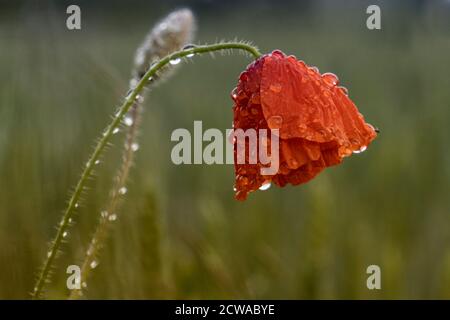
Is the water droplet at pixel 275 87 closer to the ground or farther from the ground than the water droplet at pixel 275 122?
farther from the ground

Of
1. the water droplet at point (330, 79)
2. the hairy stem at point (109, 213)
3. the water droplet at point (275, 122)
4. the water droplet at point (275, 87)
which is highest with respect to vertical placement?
the water droplet at point (330, 79)

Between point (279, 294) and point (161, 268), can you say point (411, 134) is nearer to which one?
point (279, 294)

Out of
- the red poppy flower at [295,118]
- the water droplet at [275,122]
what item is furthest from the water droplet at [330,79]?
the water droplet at [275,122]

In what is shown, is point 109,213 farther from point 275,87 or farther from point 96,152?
point 275,87

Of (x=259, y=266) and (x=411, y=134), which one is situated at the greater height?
(x=411, y=134)

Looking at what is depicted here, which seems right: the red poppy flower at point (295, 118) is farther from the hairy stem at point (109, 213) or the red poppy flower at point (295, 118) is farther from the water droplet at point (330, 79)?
the hairy stem at point (109, 213)

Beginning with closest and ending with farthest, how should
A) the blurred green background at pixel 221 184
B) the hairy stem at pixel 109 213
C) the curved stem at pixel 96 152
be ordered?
1. the curved stem at pixel 96 152
2. the hairy stem at pixel 109 213
3. the blurred green background at pixel 221 184

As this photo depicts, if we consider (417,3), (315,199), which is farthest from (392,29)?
(315,199)
